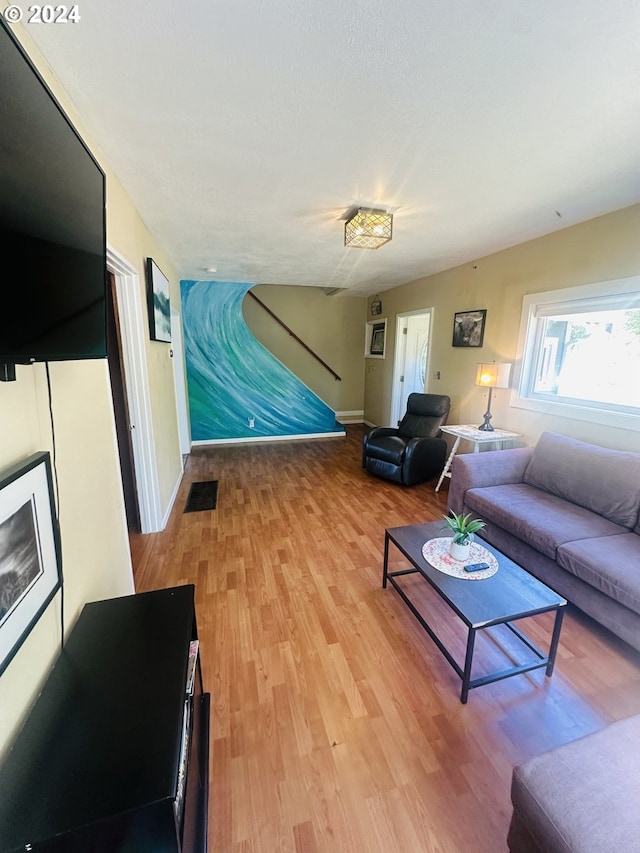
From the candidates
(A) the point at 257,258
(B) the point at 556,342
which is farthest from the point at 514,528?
(A) the point at 257,258

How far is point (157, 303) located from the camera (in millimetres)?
2844

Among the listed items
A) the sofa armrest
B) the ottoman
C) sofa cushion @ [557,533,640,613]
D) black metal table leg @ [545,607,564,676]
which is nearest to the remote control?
black metal table leg @ [545,607,564,676]

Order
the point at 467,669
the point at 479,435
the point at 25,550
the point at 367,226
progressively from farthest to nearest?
1. the point at 479,435
2. the point at 367,226
3. the point at 467,669
4. the point at 25,550

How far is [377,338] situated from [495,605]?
17.0 feet

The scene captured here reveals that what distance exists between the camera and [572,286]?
2.63 meters

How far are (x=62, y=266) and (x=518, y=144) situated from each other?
6.48 ft

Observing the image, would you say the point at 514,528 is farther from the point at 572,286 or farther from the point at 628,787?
the point at 572,286

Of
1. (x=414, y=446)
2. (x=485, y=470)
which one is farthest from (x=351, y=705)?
(x=414, y=446)

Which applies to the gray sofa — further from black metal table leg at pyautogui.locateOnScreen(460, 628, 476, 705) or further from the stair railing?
the stair railing

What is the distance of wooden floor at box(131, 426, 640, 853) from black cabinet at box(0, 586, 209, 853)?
23 cm

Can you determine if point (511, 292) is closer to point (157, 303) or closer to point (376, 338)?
point (376, 338)

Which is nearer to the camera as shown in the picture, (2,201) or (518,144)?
(2,201)

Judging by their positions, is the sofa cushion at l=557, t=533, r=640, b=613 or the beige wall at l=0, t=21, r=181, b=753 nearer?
the beige wall at l=0, t=21, r=181, b=753

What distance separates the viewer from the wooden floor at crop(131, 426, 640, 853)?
3.48ft
